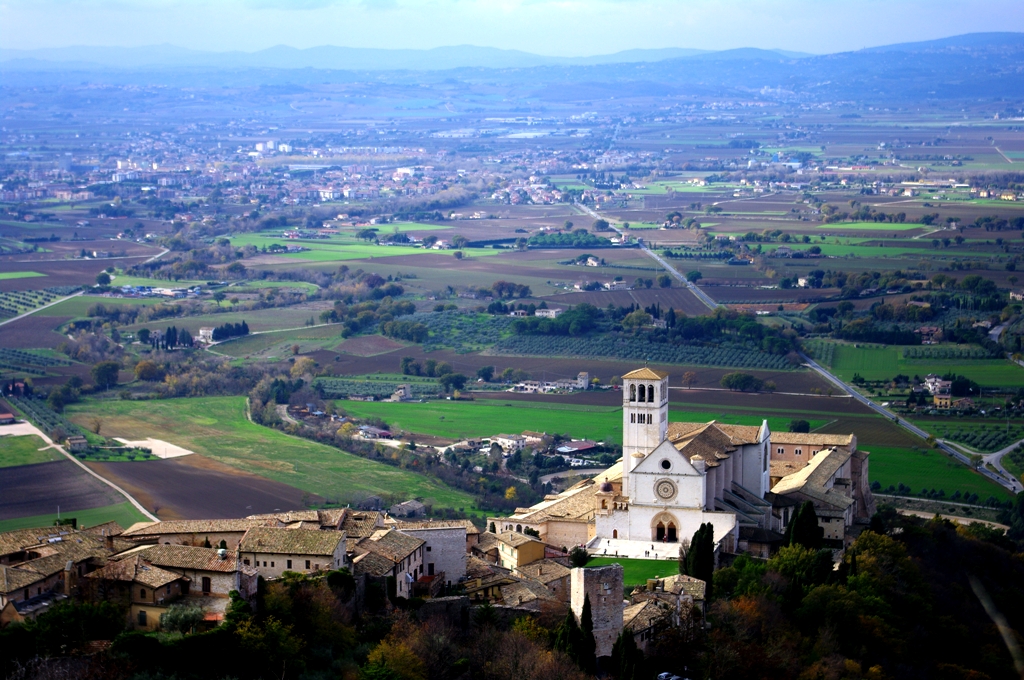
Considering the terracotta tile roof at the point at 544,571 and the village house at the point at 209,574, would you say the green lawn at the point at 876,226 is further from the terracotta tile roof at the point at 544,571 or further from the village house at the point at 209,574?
the village house at the point at 209,574

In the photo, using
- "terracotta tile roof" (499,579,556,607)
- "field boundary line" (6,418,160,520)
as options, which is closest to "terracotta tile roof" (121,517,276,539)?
"terracotta tile roof" (499,579,556,607)

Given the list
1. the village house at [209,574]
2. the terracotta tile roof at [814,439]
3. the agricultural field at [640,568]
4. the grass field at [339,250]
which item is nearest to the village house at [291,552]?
the village house at [209,574]

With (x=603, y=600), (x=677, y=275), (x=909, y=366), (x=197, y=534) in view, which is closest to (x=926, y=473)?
(x=909, y=366)

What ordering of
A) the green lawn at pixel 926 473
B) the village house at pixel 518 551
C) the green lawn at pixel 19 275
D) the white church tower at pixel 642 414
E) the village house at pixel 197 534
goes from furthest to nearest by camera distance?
the green lawn at pixel 19 275 → the green lawn at pixel 926 473 → the white church tower at pixel 642 414 → the village house at pixel 518 551 → the village house at pixel 197 534

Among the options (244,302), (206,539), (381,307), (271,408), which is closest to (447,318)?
(381,307)

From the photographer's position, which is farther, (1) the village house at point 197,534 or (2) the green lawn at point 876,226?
(2) the green lawn at point 876,226

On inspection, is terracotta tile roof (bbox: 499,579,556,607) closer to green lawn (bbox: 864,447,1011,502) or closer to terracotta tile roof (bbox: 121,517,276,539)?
terracotta tile roof (bbox: 121,517,276,539)

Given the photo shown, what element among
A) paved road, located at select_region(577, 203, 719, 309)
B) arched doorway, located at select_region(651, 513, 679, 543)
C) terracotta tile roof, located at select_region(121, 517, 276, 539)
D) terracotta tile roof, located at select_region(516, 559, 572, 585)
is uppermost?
terracotta tile roof, located at select_region(121, 517, 276, 539)
